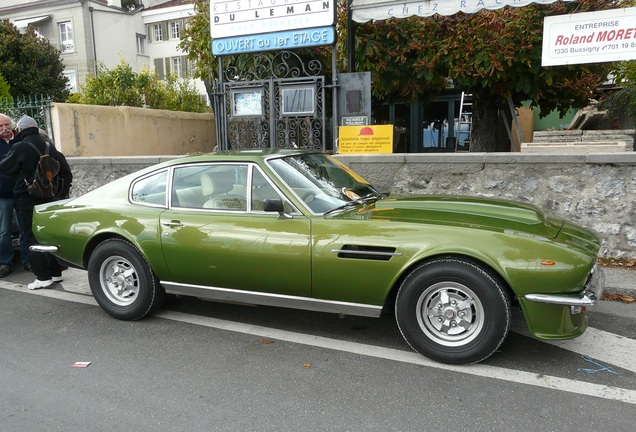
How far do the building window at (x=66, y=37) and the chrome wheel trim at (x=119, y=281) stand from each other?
108 ft

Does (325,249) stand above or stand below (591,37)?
below

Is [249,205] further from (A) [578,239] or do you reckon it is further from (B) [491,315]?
(A) [578,239]

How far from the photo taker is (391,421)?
Answer: 288 cm

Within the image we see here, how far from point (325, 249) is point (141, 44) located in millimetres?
38099

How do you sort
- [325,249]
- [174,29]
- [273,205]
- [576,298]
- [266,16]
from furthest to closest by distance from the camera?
1. [174,29]
2. [266,16]
3. [273,205]
4. [325,249]
5. [576,298]

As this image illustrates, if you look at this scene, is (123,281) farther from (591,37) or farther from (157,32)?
(157,32)

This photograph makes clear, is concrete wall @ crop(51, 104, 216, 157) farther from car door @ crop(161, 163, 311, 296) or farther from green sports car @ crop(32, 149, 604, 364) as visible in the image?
car door @ crop(161, 163, 311, 296)

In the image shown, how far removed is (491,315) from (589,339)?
1205mm

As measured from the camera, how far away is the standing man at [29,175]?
5.61 metres

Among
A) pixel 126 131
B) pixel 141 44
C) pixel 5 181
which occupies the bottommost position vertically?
pixel 5 181

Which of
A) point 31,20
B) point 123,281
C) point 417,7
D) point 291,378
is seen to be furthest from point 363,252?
point 31,20

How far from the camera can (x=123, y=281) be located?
458 centimetres

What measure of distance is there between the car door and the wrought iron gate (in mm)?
3611

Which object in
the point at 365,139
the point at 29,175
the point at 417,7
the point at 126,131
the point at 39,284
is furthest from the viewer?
the point at 126,131
